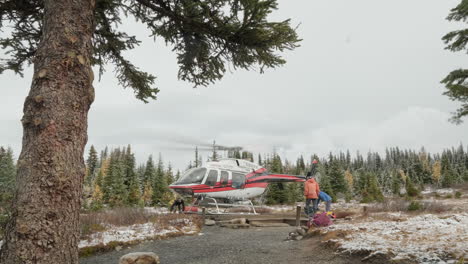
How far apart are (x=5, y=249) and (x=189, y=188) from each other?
11.7 m

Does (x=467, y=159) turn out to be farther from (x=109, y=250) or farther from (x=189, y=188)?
(x=109, y=250)

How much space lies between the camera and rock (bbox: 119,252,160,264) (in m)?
5.27

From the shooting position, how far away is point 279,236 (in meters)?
8.43

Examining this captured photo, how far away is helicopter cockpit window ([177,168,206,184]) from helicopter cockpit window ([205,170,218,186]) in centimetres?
32

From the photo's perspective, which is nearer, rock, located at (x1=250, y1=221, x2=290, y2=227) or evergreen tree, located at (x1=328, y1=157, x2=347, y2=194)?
rock, located at (x1=250, y1=221, x2=290, y2=227)

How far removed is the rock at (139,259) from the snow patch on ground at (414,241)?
3.66 meters

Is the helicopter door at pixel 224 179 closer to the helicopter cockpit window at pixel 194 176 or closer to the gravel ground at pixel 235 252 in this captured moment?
the helicopter cockpit window at pixel 194 176

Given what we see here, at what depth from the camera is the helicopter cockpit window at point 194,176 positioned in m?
14.3

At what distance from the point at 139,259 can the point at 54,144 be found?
3.42 m

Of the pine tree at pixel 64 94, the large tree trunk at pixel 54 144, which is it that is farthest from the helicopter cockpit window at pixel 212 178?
the large tree trunk at pixel 54 144

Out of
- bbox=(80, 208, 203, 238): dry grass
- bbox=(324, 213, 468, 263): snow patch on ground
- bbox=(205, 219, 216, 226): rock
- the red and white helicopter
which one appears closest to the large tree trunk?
bbox=(324, 213, 468, 263): snow patch on ground

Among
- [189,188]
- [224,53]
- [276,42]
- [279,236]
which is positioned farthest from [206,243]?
[189,188]

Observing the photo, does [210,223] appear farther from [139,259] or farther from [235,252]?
[139,259]

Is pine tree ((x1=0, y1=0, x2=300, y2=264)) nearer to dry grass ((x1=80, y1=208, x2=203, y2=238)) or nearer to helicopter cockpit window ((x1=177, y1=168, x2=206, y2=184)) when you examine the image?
dry grass ((x1=80, y1=208, x2=203, y2=238))
